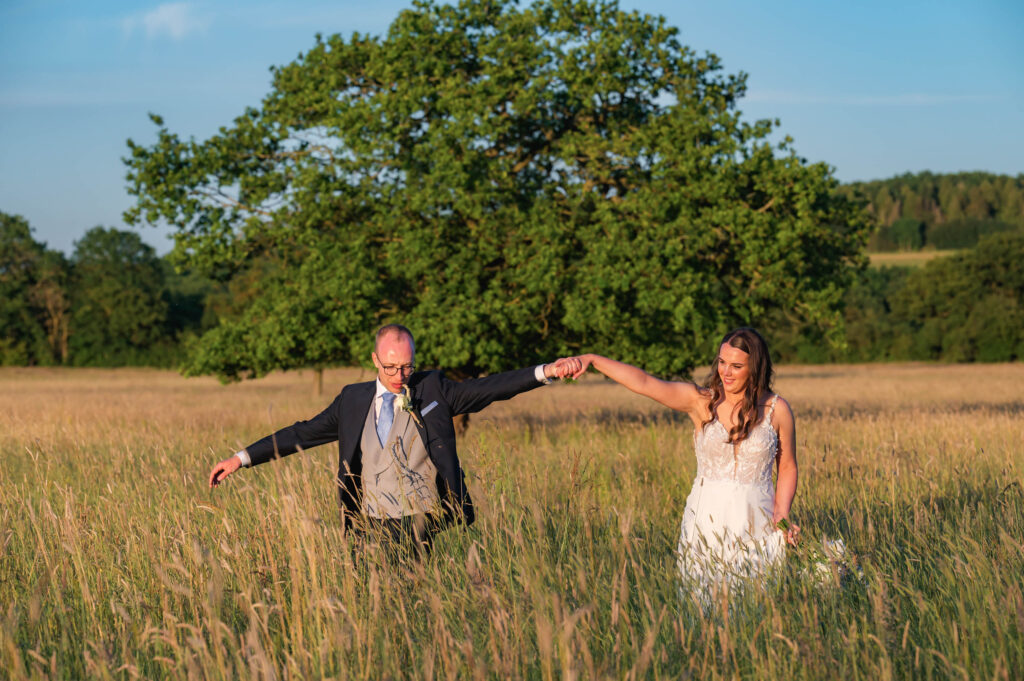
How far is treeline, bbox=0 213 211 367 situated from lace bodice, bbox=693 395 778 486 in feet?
222

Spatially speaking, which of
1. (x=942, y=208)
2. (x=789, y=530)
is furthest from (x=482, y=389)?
(x=942, y=208)

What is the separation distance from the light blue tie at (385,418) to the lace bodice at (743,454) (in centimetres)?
185

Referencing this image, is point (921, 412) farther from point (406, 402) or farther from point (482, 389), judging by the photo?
point (406, 402)

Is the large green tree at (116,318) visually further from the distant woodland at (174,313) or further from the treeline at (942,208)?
the treeline at (942,208)

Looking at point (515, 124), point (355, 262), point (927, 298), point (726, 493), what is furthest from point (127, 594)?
point (927, 298)

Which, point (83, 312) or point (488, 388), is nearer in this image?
point (488, 388)

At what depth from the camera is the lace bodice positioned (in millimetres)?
4957

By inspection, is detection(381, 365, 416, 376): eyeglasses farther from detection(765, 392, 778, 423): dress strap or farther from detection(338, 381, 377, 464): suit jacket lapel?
detection(765, 392, 778, 423): dress strap

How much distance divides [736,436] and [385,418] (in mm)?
2031

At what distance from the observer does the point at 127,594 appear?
448 cm

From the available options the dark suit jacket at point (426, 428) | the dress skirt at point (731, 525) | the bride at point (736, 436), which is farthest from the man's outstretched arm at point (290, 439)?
the dress skirt at point (731, 525)

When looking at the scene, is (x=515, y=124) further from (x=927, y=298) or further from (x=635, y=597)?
(x=927, y=298)

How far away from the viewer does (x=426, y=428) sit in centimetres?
500

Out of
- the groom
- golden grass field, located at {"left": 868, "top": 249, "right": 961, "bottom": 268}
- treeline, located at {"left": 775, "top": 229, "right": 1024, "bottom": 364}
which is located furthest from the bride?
golden grass field, located at {"left": 868, "top": 249, "right": 961, "bottom": 268}
